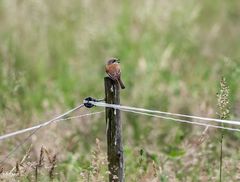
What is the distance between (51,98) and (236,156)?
2324 mm

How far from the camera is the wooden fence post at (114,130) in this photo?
12.1 ft

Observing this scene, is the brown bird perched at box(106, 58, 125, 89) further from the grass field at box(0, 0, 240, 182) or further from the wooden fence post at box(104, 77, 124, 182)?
the grass field at box(0, 0, 240, 182)

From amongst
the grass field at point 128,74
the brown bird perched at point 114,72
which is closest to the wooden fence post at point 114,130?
the brown bird perched at point 114,72

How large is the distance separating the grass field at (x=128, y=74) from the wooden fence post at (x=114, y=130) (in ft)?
0.72

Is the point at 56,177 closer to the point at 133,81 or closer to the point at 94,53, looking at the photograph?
the point at 133,81

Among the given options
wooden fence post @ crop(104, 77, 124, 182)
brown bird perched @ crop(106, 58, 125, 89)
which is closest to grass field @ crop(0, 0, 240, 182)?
wooden fence post @ crop(104, 77, 124, 182)

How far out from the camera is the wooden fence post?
12.1ft

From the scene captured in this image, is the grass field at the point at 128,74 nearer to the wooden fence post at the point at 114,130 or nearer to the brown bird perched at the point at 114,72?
the wooden fence post at the point at 114,130

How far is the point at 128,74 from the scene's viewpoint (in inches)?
281

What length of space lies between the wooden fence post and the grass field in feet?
0.72

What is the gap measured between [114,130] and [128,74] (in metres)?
3.48

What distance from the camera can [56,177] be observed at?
14.2 ft

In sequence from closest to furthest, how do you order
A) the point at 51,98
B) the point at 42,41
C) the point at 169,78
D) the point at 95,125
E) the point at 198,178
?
the point at 198,178
the point at 95,125
the point at 51,98
the point at 169,78
the point at 42,41

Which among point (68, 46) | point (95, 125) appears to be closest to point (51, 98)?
point (95, 125)
